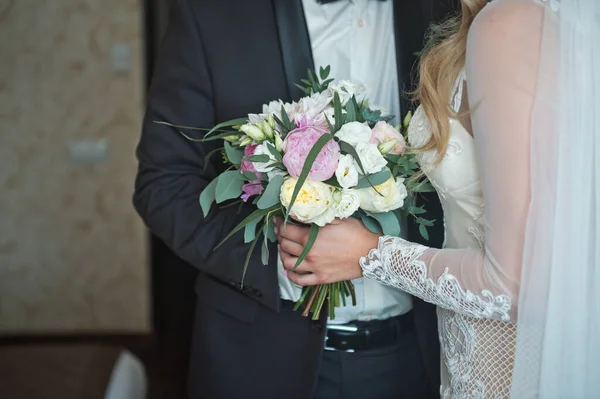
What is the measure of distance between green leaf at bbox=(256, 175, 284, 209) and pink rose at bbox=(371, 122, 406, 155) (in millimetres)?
219

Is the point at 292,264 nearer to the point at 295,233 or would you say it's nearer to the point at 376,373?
the point at 295,233

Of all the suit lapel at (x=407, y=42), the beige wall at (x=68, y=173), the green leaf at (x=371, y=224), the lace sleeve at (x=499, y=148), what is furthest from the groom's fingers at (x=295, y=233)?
the beige wall at (x=68, y=173)

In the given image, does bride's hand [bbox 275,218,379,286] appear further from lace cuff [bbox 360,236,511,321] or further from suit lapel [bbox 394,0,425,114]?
suit lapel [bbox 394,0,425,114]

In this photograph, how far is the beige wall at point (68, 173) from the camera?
3727mm

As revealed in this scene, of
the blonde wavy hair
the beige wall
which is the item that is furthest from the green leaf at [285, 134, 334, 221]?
the beige wall

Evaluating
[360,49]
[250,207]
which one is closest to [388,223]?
[250,207]

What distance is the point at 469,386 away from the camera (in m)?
1.37

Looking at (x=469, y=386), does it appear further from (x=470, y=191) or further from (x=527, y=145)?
(x=527, y=145)

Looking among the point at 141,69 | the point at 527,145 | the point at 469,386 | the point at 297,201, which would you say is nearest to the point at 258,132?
the point at 297,201

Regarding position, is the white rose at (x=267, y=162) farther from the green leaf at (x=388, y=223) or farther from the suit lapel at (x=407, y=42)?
the suit lapel at (x=407, y=42)

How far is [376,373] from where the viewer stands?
72.2 inches

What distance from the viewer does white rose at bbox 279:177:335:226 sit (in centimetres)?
134

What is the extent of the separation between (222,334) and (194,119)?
2.04 feet

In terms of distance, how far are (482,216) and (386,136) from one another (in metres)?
0.26
